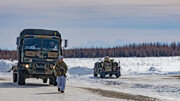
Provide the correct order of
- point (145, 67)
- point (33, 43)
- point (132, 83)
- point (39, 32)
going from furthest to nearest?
point (145, 67), point (132, 83), point (39, 32), point (33, 43)

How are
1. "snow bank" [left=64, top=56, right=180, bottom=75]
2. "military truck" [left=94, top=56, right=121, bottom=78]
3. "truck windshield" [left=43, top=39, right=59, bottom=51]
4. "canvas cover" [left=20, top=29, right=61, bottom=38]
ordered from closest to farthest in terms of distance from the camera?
1. "truck windshield" [left=43, top=39, right=59, bottom=51]
2. "canvas cover" [left=20, top=29, right=61, bottom=38]
3. "military truck" [left=94, top=56, right=121, bottom=78]
4. "snow bank" [left=64, top=56, right=180, bottom=75]

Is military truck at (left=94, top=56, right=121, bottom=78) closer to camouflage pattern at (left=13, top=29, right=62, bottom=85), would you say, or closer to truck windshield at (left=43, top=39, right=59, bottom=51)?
camouflage pattern at (left=13, top=29, right=62, bottom=85)

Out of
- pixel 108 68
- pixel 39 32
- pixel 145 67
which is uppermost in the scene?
pixel 39 32

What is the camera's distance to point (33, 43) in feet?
88.3

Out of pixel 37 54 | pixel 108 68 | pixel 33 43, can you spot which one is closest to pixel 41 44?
pixel 33 43

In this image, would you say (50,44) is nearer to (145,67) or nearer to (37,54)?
(37,54)

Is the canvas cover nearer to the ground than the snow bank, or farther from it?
farther from it

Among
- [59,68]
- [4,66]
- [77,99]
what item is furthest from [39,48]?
[4,66]

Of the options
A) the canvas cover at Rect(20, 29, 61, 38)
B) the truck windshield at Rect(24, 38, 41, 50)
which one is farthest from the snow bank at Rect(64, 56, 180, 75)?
the truck windshield at Rect(24, 38, 41, 50)

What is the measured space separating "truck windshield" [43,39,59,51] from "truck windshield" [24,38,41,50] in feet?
1.23

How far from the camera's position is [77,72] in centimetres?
5881

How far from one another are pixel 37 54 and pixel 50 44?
106cm

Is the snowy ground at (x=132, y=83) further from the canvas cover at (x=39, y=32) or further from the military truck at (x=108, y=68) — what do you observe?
the canvas cover at (x=39, y=32)

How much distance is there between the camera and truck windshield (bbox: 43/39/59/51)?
27.0 metres
